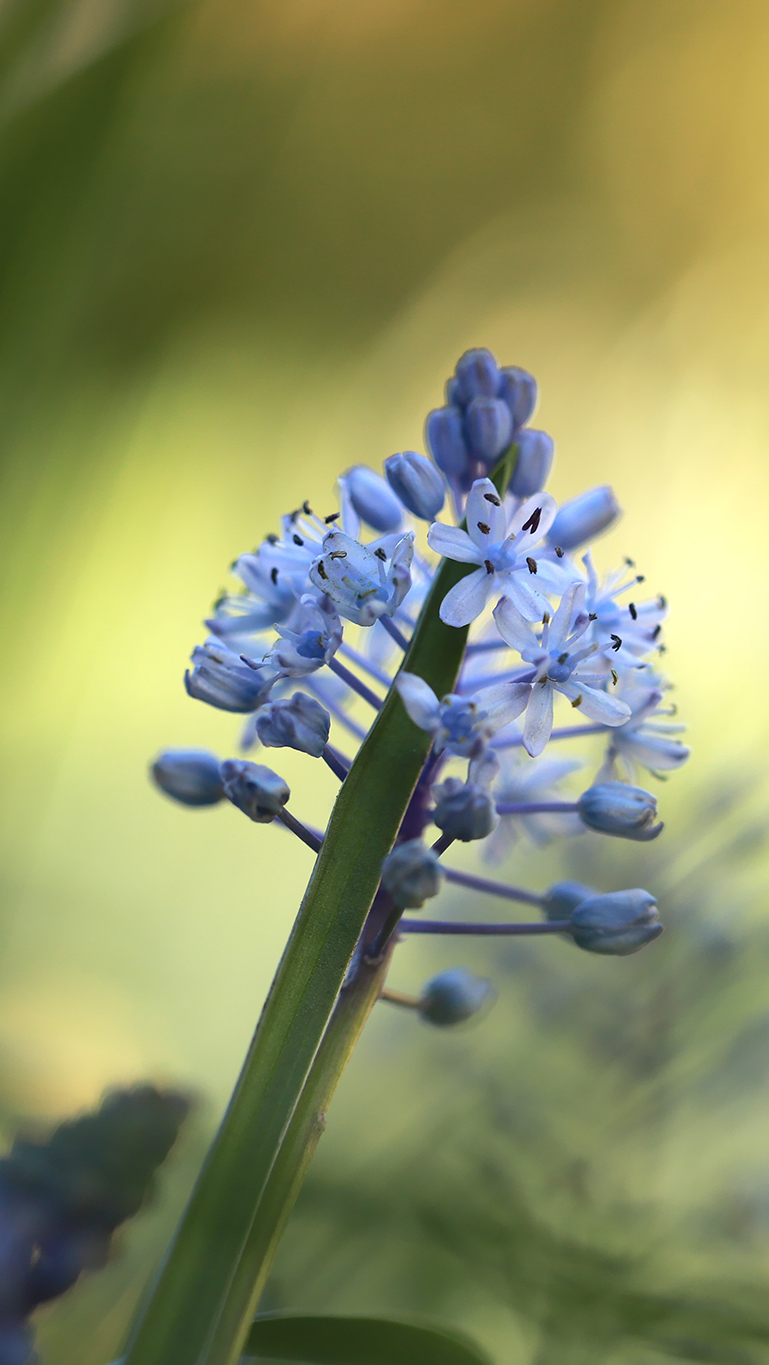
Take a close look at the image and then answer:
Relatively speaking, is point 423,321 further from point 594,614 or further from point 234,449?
point 594,614

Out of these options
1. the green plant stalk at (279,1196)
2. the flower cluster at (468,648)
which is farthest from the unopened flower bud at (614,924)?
the green plant stalk at (279,1196)

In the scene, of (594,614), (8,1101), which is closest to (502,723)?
(594,614)

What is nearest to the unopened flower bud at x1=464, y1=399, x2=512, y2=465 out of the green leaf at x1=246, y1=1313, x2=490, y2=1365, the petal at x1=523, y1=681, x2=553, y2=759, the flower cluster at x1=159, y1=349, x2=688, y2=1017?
the flower cluster at x1=159, y1=349, x2=688, y2=1017

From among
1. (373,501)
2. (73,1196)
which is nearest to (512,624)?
(373,501)

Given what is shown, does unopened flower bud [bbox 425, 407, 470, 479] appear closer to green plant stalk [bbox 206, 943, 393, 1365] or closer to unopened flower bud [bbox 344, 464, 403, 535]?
unopened flower bud [bbox 344, 464, 403, 535]

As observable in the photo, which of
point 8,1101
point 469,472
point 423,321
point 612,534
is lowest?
point 8,1101

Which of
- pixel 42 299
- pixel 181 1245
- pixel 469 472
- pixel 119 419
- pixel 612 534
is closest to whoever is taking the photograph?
pixel 181 1245
